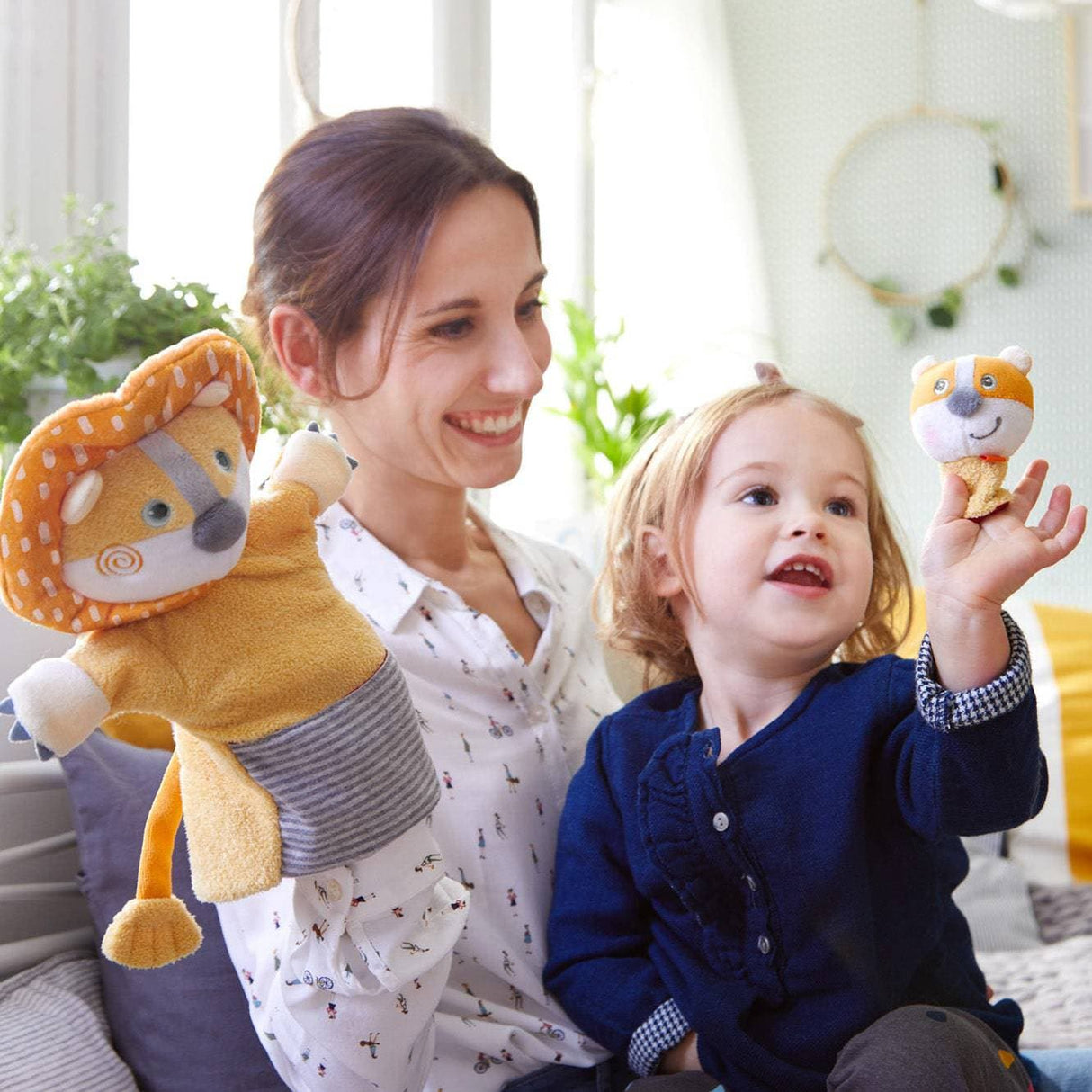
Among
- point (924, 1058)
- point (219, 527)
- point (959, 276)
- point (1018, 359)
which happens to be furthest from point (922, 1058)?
point (959, 276)

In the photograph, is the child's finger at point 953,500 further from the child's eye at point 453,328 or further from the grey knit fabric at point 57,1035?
the grey knit fabric at point 57,1035

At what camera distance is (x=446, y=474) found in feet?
Result: 4.42

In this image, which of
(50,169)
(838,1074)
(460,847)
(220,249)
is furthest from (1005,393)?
(220,249)

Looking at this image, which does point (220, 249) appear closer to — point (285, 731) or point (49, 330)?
point (49, 330)

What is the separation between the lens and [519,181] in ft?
4.68

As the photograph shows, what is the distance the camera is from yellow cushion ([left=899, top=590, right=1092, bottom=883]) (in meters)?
2.28

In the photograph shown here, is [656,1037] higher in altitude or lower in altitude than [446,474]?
lower

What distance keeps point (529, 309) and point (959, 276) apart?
7.85 ft

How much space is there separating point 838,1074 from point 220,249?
6.29 ft

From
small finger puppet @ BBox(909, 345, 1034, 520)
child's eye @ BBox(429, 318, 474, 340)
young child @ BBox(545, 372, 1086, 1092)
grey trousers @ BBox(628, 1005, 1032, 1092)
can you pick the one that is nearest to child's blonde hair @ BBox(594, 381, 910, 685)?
young child @ BBox(545, 372, 1086, 1092)

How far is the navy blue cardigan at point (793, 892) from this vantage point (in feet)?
3.59

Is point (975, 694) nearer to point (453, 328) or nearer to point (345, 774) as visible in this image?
point (345, 774)

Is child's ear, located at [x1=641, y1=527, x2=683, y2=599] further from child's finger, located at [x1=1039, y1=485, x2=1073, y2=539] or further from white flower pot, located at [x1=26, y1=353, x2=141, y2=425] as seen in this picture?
white flower pot, located at [x1=26, y1=353, x2=141, y2=425]

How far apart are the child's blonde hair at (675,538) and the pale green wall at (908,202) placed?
1.93 m
